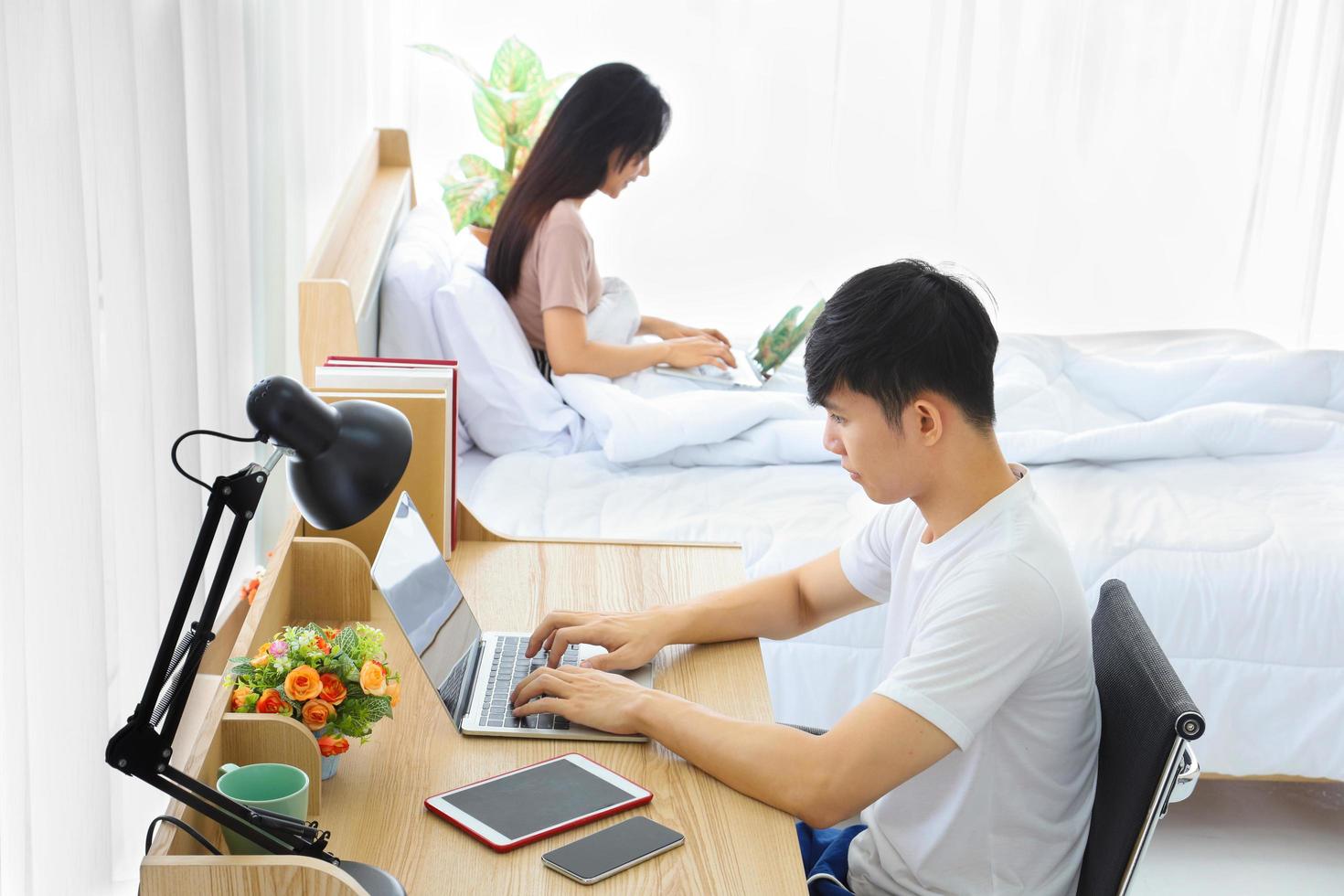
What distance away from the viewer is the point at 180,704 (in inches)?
32.6

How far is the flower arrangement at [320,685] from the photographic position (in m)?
1.05

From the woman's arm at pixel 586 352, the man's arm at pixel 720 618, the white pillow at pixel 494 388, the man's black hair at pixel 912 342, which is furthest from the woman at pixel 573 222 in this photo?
the man's black hair at pixel 912 342

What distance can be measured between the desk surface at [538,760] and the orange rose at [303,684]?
0.10 m

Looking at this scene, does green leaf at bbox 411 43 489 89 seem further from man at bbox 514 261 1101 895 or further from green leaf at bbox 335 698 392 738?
green leaf at bbox 335 698 392 738

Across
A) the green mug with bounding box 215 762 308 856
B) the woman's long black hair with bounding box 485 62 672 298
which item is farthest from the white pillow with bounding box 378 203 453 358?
the green mug with bounding box 215 762 308 856

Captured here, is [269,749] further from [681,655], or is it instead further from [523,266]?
Result: [523,266]

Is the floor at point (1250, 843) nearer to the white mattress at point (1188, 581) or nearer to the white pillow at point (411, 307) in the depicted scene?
the white mattress at point (1188, 581)

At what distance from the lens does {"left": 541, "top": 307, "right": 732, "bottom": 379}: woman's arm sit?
8.39 feet

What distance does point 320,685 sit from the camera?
105 cm

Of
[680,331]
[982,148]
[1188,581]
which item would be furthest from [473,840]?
[982,148]

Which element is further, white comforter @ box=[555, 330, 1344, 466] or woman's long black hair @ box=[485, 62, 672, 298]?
woman's long black hair @ box=[485, 62, 672, 298]

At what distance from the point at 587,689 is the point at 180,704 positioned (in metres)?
0.46

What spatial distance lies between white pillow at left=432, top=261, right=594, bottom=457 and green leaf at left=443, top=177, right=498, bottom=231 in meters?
0.98

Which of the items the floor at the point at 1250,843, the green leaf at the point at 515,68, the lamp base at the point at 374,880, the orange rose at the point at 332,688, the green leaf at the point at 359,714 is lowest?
the floor at the point at 1250,843
